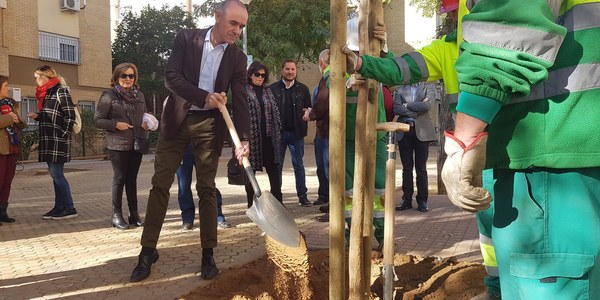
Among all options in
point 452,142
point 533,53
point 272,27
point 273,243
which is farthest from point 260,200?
point 272,27

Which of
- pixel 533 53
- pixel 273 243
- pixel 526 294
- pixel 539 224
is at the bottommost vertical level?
pixel 273 243

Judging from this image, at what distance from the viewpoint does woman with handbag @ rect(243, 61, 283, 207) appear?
21.6 ft

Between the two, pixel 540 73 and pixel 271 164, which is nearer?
pixel 540 73

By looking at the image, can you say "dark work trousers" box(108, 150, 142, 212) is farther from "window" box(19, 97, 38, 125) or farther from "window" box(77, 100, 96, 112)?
"window" box(77, 100, 96, 112)

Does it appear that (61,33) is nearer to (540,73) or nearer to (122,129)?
(122,129)

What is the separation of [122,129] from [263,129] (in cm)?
163

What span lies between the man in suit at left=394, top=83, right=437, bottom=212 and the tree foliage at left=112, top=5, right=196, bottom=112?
3186 cm

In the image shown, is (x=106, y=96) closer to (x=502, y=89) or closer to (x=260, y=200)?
(x=260, y=200)

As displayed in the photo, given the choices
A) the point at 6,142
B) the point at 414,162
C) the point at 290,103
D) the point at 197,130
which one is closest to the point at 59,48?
the point at 6,142

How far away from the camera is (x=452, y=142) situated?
1.80 meters

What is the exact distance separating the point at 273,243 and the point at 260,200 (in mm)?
403

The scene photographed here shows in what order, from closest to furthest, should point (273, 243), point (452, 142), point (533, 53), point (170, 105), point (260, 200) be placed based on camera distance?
point (533, 53) → point (452, 142) → point (273, 243) → point (260, 200) → point (170, 105)

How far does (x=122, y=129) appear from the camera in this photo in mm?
6281

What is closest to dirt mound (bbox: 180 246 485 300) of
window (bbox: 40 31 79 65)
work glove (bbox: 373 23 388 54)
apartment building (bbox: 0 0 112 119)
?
work glove (bbox: 373 23 388 54)
